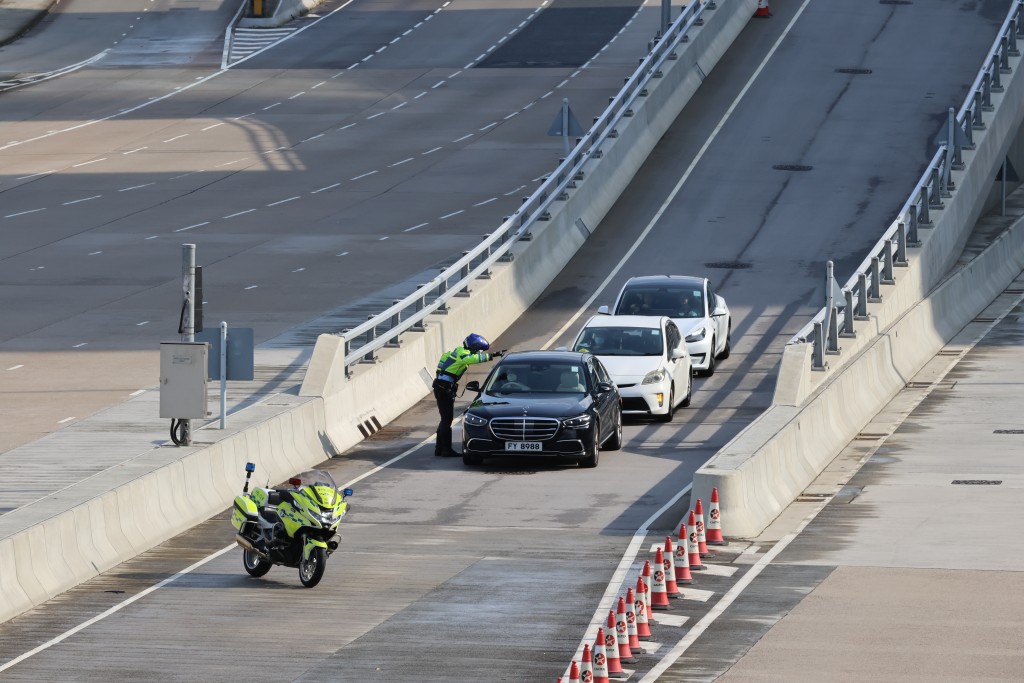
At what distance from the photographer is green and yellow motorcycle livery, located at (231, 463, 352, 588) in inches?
719

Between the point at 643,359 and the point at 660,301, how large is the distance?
4381mm

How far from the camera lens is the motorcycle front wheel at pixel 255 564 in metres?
18.8

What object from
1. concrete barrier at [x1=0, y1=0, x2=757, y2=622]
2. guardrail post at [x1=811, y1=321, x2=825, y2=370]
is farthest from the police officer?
guardrail post at [x1=811, y1=321, x2=825, y2=370]

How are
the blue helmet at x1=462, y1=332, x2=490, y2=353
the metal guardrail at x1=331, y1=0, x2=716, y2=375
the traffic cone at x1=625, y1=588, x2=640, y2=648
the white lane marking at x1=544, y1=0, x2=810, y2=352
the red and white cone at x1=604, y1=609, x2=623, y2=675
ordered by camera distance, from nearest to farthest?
the red and white cone at x1=604, y1=609, x2=623, y2=675 < the traffic cone at x1=625, y1=588, x2=640, y2=648 < the blue helmet at x1=462, y1=332, x2=490, y2=353 < the metal guardrail at x1=331, y1=0, x2=716, y2=375 < the white lane marking at x1=544, y1=0, x2=810, y2=352

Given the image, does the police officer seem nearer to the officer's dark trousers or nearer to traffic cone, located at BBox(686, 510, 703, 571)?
the officer's dark trousers

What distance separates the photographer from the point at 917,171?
1859 inches

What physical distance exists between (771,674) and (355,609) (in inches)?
170

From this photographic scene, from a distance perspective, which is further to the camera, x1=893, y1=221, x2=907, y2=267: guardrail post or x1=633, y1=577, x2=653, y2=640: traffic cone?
x1=893, y1=221, x2=907, y2=267: guardrail post

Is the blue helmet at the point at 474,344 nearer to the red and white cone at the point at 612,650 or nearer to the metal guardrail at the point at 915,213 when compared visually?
the metal guardrail at the point at 915,213

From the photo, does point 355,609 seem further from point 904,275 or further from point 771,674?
point 904,275

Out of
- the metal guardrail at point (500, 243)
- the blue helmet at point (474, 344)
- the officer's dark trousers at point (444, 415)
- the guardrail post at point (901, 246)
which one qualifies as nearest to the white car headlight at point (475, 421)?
the officer's dark trousers at point (444, 415)

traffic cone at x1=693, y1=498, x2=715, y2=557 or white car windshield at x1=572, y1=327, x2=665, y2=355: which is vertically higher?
white car windshield at x1=572, y1=327, x2=665, y2=355

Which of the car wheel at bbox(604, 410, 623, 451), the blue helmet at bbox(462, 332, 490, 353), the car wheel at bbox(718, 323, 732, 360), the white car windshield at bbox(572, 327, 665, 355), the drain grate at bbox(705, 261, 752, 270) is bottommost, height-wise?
the car wheel at bbox(604, 410, 623, 451)

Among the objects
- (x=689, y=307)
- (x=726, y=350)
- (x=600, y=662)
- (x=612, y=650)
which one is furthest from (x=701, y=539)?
(x=726, y=350)
